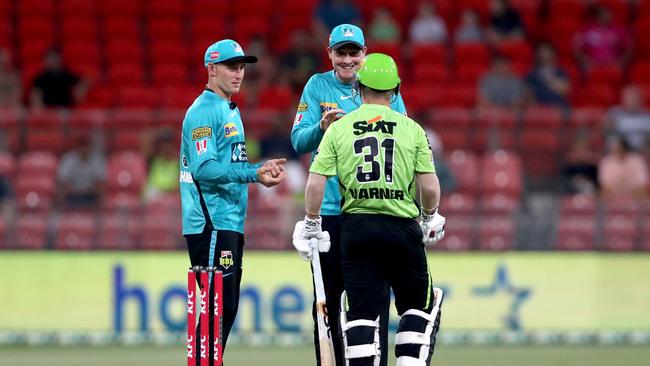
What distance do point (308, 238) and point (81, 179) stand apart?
6.13m

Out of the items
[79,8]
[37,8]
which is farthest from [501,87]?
[37,8]

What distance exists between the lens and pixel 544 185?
13.7m

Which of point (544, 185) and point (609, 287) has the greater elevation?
point (544, 185)

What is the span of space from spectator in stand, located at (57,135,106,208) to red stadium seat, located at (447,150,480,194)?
3614mm

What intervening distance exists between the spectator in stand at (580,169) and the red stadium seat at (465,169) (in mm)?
906

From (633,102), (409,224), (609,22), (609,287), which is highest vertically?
(609,22)

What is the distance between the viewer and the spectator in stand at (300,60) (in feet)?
53.1

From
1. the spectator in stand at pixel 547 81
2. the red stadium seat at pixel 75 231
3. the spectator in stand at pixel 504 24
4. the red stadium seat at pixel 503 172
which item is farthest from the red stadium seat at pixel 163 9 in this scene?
the red stadium seat at pixel 503 172

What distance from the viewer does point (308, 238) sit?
7.97m

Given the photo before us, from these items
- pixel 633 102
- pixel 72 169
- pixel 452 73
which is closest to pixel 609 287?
pixel 633 102

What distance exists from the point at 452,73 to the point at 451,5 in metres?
1.50

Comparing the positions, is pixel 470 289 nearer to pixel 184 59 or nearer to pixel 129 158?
pixel 129 158

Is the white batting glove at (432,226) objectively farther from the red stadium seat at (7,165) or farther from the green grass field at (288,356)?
the red stadium seat at (7,165)

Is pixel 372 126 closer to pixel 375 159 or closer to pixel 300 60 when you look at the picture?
pixel 375 159
